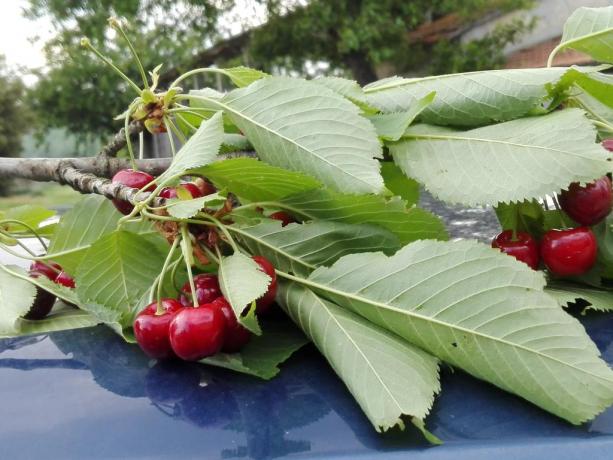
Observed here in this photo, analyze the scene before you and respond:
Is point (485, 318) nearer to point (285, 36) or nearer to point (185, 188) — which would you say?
point (185, 188)

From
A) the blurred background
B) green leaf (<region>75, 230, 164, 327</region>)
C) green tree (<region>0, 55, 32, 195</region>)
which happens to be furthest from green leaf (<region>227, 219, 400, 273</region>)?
green tree (<region>0, 55, 32, 195</region>)

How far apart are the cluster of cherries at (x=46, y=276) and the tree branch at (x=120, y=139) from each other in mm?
185

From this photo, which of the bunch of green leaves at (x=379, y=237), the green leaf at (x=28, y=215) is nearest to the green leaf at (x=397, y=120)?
the bunch of green leaves at (x=379, y=237)

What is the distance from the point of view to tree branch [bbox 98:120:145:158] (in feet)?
2.59

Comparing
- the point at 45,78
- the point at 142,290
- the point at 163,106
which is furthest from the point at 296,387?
the point at 45,78

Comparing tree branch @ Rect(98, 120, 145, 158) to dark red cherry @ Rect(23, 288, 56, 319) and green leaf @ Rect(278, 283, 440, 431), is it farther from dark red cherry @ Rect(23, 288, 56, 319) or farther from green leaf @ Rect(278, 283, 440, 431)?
green leaf @ Rect(278, 283, 440, 431)

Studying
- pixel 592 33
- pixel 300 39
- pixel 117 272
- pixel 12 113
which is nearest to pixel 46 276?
pixel 117 272

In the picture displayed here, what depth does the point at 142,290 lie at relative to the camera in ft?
2.08

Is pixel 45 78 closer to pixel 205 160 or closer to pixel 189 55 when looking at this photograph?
pixel 189 55

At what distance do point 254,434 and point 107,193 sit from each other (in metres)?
0.35

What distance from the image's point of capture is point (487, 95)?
2.21 feet

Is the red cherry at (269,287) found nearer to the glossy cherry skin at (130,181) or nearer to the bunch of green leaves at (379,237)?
the bunch of green leaves at (379,237)

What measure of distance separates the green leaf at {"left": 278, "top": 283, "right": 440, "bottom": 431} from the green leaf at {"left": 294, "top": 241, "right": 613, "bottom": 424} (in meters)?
0.01

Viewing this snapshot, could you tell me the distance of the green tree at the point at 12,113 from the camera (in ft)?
45.8
